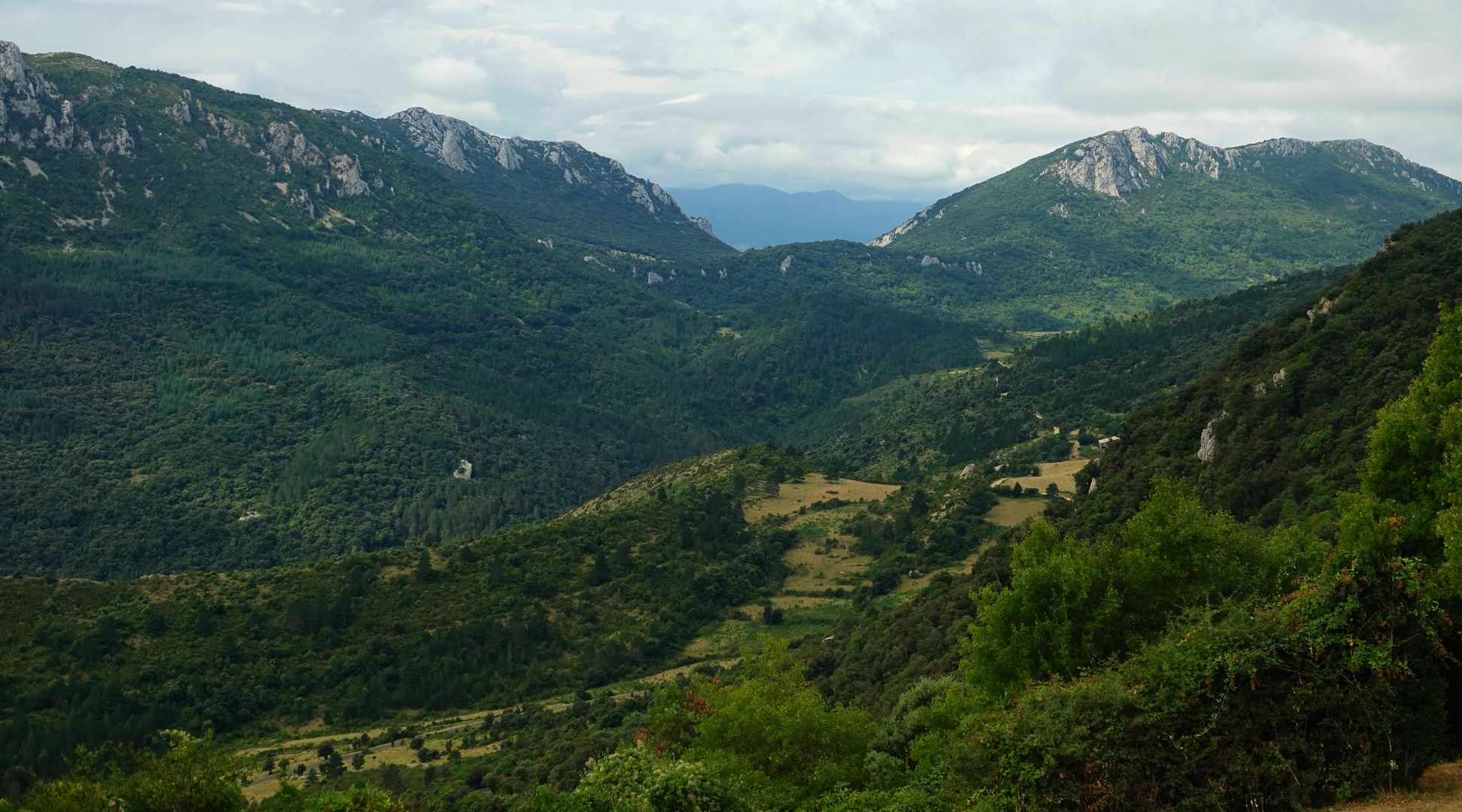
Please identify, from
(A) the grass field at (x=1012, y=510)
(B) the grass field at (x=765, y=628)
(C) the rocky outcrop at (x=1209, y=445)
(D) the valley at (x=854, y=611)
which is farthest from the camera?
(A) the grass field at (x=1012, y=510)

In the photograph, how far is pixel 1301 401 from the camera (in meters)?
55.9

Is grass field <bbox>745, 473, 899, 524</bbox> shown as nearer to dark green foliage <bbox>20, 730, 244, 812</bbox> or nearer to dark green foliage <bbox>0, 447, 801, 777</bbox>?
dark green foliage <bbox>0, 447, 801, 777</bbox>

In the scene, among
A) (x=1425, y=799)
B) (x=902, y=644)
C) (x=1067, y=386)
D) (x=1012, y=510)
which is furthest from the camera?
(x=1067, y=386)

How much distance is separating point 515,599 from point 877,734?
57968 millimetres

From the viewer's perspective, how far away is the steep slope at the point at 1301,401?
49281mm

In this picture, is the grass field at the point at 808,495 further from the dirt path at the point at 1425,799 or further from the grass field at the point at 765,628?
the dirt path at the point at 1425,799

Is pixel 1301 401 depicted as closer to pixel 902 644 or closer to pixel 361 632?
pixel 902 644

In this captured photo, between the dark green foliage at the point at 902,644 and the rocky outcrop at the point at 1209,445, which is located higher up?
the rocky outcrop at the point at 1209,445

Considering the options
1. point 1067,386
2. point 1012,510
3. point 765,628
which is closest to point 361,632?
point 765,628

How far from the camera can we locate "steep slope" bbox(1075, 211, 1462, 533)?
49281mm

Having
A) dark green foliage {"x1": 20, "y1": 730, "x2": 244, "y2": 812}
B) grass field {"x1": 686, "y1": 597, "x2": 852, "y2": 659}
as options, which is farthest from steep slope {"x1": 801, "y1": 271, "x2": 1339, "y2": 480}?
dark green foliage {"x1": 20, "y1": 730, "x2": 244, "y2": 812}

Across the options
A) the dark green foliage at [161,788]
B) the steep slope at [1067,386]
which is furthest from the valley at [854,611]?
the steep slope at [1067,386]

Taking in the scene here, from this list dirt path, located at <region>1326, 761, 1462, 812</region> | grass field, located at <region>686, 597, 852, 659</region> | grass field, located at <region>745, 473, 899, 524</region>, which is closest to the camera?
dirt path, located at <region>1326, 761, 1462, 812</region>

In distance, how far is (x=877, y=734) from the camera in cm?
3366
